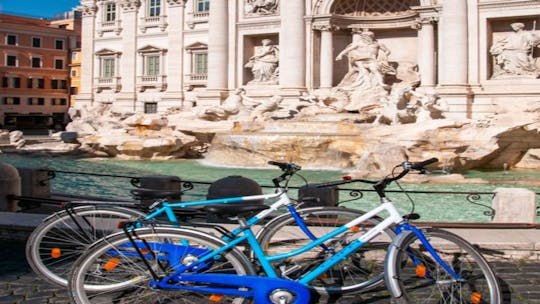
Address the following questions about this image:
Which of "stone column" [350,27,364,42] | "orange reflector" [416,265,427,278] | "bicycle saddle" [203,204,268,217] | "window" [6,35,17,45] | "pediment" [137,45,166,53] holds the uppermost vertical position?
"window" [6,35,17,45]

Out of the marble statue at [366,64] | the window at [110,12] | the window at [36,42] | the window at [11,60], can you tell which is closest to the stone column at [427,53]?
the marble statue at [366,64]

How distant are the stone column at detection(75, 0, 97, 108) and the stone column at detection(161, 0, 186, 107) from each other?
6.88 m

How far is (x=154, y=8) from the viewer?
115 feet

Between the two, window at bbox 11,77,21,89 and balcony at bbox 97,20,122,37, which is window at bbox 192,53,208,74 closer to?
balcony at bbox 97,20,122,37

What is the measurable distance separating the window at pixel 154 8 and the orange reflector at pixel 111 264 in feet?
107

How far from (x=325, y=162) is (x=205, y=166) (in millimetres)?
4564

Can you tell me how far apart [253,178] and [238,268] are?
12600mm

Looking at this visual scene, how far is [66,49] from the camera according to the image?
55.8 m

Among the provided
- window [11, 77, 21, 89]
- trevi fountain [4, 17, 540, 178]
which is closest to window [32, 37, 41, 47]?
window [11, 77, 21, 89]

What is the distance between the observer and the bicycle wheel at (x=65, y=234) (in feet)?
17.1

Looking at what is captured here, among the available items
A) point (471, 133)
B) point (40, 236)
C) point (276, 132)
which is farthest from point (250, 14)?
point (40, 236)

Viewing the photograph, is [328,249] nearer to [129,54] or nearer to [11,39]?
[129,54]

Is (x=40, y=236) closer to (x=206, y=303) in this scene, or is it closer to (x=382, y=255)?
(x=206, y=303)

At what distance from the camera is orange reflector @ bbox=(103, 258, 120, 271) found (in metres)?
4.26
